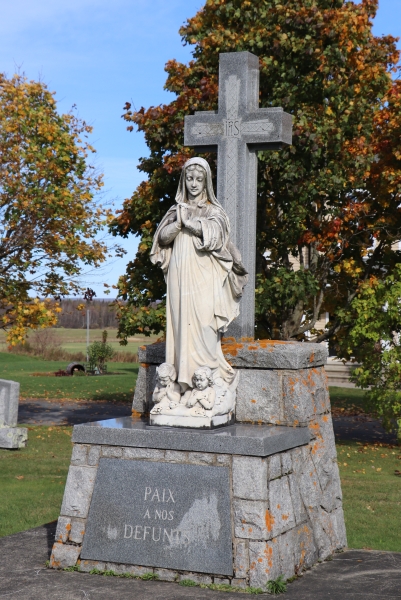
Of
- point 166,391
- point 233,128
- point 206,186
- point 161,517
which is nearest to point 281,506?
point 161,517

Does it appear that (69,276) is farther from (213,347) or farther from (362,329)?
(213,347)

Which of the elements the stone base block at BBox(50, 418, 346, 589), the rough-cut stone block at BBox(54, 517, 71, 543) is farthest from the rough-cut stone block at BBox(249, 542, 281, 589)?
the rough-cut stone block at BBox(54, 517, 71, 543)

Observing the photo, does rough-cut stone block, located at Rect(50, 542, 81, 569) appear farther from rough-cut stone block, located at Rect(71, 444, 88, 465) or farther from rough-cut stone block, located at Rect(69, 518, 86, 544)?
rough-cut stone block, located at Rect(71, 444, 88, 465)

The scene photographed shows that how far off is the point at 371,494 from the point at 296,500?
4152 mm

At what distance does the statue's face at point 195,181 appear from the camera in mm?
6945

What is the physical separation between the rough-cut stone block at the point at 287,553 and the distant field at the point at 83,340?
33.6m

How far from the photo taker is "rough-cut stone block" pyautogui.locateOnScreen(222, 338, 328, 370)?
23.1 ft

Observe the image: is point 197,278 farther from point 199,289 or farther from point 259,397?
point 259,397

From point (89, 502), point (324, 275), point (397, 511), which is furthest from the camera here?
point (324, 275)

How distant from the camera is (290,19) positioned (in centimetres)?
1334

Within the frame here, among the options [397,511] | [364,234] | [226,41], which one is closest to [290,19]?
[226,41]

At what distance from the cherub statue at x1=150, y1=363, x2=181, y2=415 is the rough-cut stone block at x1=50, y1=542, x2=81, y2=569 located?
1.15 meters

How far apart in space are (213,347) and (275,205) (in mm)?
7545

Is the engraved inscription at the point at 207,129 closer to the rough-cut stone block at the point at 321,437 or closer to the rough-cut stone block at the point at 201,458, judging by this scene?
the rough-cut stone block at the point at 321,437
